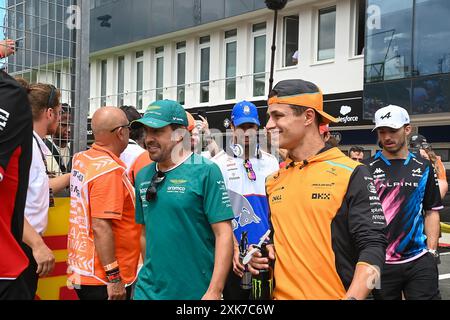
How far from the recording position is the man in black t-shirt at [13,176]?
238 cm

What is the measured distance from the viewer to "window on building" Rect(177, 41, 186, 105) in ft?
77.7

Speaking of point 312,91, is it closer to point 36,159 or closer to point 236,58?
point 36,159

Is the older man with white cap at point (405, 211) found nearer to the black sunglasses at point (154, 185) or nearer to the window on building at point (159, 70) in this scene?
the black sunglasses at point (154, 185)

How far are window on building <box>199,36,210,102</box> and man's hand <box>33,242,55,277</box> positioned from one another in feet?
64.3

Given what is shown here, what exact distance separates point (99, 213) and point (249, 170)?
1.65m

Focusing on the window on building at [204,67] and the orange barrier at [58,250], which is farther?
the window on building at [204,67]

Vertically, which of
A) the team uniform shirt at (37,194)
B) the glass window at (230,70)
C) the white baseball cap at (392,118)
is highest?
the glass window at (230,70)

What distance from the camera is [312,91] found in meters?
2.87

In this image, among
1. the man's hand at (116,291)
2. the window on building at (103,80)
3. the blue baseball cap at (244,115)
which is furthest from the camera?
the window on building at (103,80)

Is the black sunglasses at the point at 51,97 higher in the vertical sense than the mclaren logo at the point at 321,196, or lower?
higher

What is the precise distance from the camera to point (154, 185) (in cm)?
338

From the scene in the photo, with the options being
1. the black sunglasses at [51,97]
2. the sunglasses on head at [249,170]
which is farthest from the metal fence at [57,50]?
the sunglasses on head at [249,170]

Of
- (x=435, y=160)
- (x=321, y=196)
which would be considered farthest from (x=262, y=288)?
(x=435, y=160)
